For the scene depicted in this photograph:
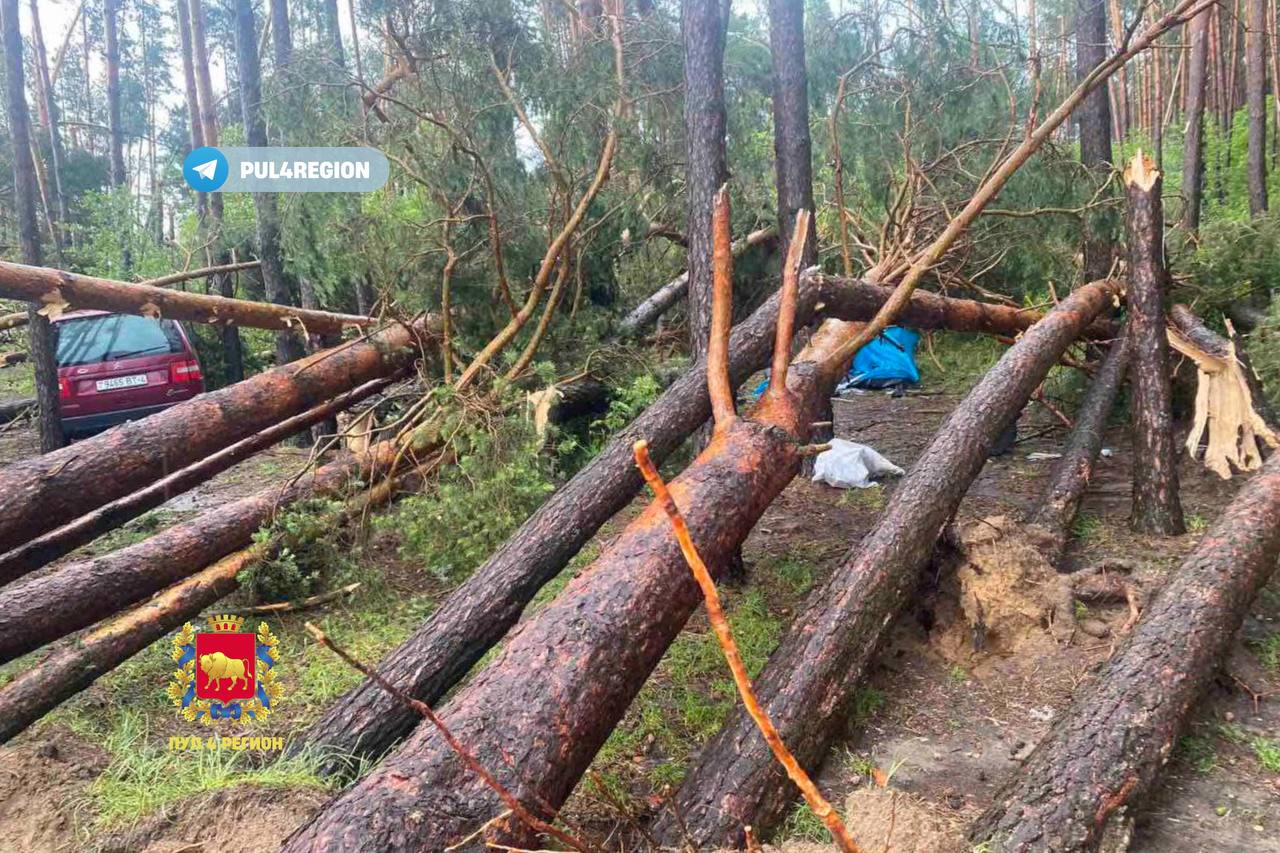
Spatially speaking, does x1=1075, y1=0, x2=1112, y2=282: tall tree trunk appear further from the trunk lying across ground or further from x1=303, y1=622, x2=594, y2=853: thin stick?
x1=303, y1=622, x2=594, y2=853: thin stick

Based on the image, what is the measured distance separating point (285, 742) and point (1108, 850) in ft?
9.24

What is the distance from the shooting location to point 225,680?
3.59 m

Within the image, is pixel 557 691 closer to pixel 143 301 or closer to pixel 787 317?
pixel 787 317

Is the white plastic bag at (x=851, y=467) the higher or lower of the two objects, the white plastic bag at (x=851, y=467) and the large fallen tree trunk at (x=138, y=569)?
the lower

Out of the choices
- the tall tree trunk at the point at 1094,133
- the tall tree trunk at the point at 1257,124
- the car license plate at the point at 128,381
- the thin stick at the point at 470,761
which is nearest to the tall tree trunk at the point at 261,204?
the car license plate at the point at 128,381

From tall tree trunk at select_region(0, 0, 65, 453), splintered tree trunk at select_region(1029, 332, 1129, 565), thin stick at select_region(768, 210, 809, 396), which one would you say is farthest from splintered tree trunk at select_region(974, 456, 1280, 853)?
tall tree trunk at select_region(0, 0, 65, 453)

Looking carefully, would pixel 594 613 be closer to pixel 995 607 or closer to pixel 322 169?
pixel 995 607

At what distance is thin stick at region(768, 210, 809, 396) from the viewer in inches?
154

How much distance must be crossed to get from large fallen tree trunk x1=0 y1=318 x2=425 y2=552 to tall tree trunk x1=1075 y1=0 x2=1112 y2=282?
5.54 metres

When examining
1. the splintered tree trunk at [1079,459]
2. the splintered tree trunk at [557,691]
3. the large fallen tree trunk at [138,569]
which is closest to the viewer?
the splintered tree trunk at [557,691]

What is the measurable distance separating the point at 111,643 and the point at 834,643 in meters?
3.22

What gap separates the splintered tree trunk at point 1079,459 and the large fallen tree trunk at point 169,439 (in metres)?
4.39

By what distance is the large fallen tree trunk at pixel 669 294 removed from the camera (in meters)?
7.70

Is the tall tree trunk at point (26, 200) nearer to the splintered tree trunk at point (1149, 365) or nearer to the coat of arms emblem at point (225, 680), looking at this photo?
the coat of arms emblem at point (225, 680)
